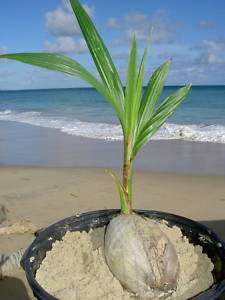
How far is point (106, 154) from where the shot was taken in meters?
7.22

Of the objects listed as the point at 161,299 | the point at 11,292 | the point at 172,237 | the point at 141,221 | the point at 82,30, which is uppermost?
the point at 82,30

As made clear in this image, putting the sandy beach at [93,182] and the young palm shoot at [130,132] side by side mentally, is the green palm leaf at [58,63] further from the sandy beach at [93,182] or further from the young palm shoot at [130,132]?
the sandy beach at [93,182]

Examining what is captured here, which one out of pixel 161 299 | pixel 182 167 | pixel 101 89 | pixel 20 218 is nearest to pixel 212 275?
pixel 161 299

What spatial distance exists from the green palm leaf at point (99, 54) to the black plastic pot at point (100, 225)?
52 centimetres

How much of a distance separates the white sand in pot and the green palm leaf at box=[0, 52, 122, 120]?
572mm

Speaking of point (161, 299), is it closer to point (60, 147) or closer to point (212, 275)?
point (212, 275)

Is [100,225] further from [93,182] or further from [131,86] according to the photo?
[93,182]

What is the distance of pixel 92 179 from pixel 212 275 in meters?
3.92

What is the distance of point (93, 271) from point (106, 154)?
19.5 ft

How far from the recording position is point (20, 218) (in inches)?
142

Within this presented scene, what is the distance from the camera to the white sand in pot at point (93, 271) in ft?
4.03

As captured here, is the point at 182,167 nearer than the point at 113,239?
No

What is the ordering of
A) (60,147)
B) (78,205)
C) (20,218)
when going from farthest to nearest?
(60,147) < (78,205) < (20,218)

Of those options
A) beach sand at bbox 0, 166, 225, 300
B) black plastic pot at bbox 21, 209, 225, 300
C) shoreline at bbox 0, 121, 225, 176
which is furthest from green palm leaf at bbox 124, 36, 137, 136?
shoreline at bbox 0, 121, 225, 176
